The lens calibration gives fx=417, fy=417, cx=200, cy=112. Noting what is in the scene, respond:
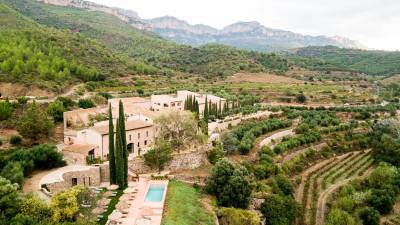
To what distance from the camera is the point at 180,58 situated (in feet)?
404

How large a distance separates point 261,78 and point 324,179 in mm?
61588

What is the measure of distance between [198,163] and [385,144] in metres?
23.7

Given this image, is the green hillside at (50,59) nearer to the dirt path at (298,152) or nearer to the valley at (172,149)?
the valley at (172,149)

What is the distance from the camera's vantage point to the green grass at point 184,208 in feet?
86.7

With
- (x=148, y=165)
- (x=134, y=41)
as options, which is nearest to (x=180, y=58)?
(x=134, y=41)

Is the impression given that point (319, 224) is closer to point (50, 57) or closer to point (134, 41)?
point (50, 57)

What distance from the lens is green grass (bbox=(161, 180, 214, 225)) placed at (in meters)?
26.4

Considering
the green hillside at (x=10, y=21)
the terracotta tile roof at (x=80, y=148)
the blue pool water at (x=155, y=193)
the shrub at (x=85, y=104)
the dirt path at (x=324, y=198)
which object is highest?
the green hillside at (x=10, y=21)

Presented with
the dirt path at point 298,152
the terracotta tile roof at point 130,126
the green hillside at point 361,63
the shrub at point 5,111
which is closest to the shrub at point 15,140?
the shrub at point 5,111

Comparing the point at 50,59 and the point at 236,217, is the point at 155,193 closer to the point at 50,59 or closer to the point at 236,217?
the point at 236,217

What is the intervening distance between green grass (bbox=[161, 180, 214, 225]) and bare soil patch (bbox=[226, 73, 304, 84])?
67.8 meters

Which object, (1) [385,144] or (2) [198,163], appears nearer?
(2) [198,163]

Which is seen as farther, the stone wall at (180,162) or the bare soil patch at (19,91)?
the bare soil patch at (19,91)

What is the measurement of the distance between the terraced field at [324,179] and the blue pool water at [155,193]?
40.6 feet
